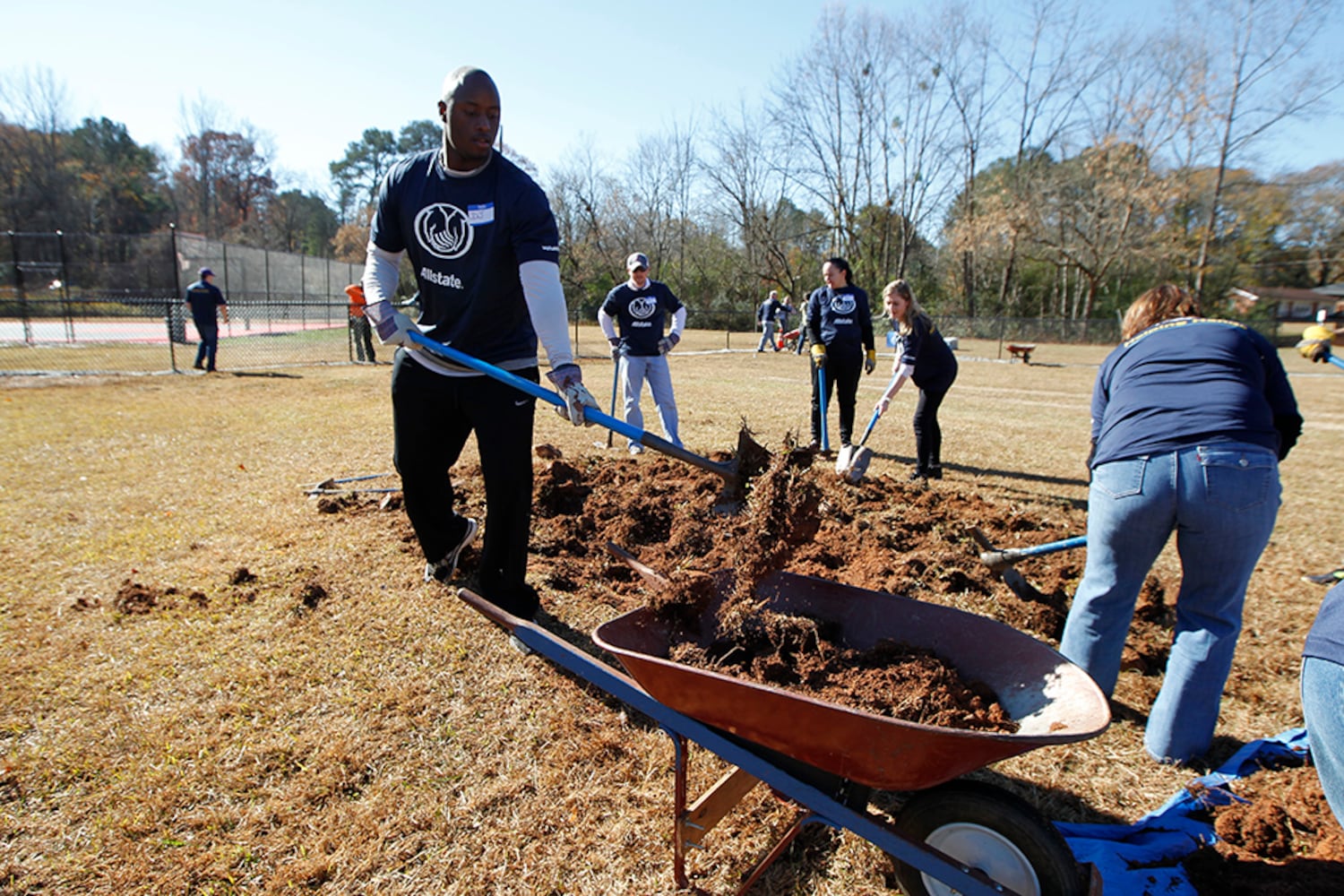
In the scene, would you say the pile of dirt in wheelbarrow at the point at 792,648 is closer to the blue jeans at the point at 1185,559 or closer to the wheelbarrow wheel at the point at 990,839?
the wheelbarrow wheel at the point at 990,839

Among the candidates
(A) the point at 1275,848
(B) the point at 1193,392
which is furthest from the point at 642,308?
(A) the point at 1275,848

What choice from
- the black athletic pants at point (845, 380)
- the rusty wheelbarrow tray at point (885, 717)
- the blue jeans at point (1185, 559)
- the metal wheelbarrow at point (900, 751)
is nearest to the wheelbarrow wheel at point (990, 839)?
the metal wheelbarrow at point (900, 751)

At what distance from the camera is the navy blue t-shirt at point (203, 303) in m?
13.1

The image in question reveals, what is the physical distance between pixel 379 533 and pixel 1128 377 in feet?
14.3

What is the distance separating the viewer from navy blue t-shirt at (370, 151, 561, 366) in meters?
3.10

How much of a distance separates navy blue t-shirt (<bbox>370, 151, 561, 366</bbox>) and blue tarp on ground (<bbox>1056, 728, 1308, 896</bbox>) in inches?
111

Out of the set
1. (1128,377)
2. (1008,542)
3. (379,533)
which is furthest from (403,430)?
(1008,542)

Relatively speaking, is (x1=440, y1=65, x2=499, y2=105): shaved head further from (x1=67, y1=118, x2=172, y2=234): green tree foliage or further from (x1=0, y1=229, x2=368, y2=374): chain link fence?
(x1=67, y1=118, x2=172, y2=234): green tree foliage

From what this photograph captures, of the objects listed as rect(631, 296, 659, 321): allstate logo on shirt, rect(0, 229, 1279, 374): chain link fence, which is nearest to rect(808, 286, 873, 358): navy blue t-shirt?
rect(631, 296, 659, 321): allstate logo on shirt

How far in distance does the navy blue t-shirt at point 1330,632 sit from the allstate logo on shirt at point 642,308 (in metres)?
6.10

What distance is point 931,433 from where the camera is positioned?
6.59 m

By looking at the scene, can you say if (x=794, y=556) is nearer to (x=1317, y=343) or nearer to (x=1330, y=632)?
(x=1330, y=632)

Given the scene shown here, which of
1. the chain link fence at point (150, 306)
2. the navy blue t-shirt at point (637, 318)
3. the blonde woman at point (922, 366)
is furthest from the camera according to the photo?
the chain link fence at point (150, 306)

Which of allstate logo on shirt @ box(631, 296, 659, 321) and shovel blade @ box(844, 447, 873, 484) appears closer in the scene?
shovel blade @ box(844, 447, 873, 484)
